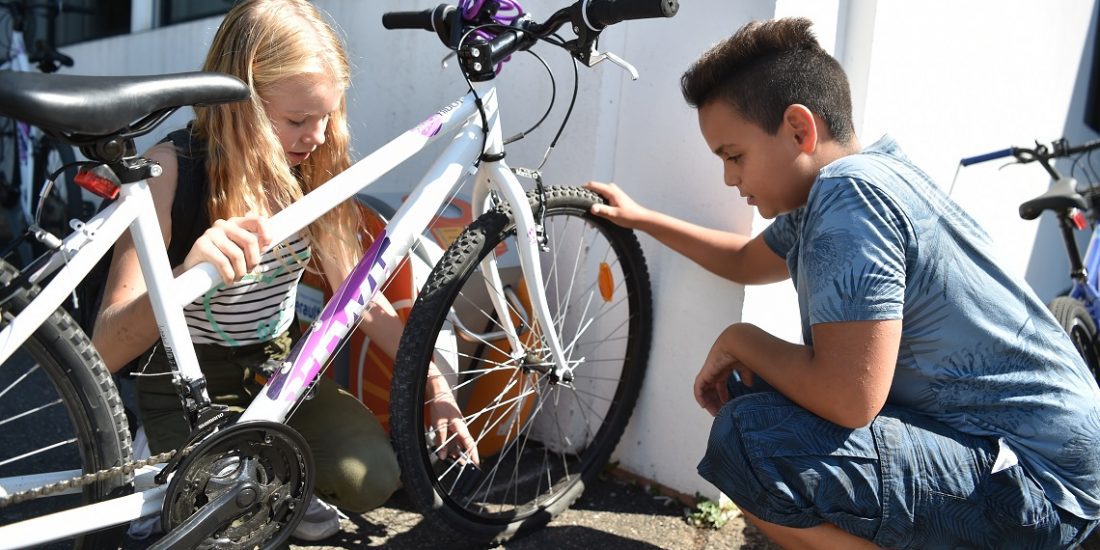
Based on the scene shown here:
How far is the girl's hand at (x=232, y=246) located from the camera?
1606mm

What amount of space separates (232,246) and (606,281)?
1.21 m

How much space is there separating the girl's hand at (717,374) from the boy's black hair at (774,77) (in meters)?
0.49

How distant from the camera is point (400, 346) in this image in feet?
6.66

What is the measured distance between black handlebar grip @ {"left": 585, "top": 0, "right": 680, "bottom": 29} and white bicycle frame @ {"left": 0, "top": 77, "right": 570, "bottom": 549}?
0.32 meters

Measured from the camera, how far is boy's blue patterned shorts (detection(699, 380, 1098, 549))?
172cm

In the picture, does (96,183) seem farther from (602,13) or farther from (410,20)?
(602,13)

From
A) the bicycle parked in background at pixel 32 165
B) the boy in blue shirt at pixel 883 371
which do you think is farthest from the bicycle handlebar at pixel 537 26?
the bicycle parked in background at pixel 32 165

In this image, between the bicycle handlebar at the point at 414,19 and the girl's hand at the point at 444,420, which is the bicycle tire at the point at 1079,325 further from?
the bicycle handlebar at the point at 414,19

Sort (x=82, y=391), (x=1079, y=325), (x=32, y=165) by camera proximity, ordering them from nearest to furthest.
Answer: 1. (x=82, y=391)
2. (x=1079, y=325)
3. (x=32, y=165)

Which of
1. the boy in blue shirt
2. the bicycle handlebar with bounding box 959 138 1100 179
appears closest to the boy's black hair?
the boy in blue shirt

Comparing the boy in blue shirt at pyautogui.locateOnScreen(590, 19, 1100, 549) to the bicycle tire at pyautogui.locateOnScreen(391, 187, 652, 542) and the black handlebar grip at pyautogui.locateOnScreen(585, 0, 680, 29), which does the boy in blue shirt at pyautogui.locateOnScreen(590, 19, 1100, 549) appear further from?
the bicycle tire at pyautogui.locateOnScreen(391, 187, 652, 542)

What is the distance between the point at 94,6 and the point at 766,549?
18.9 feet

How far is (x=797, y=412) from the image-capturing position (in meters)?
1.80

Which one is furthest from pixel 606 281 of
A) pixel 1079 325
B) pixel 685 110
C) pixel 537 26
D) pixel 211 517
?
pixel 1079 325
